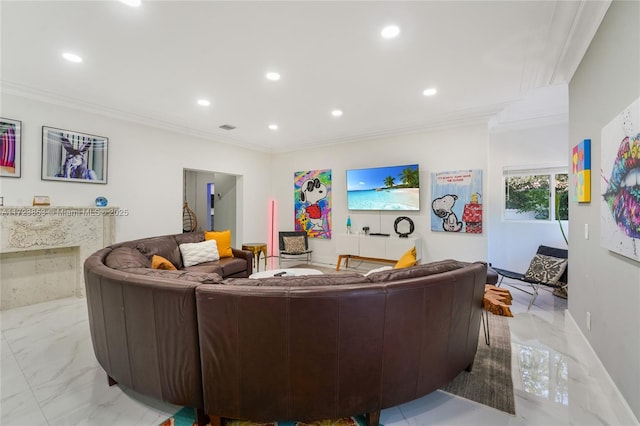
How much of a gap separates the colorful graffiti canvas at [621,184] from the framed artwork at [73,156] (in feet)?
17.5

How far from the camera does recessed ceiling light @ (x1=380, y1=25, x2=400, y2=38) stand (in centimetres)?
222

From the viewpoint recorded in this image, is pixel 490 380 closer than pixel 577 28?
Yes

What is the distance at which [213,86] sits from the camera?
3301mm

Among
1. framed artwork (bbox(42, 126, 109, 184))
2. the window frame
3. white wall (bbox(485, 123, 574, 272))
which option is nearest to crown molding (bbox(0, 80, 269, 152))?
framed artwork (bbox(42, 126, 109, 184))

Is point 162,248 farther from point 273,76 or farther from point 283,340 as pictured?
point 283,340

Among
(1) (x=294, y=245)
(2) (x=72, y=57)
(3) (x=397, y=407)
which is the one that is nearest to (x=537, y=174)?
(1) (x=294, y=245)

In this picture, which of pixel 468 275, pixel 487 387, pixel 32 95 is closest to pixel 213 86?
pixel 32 95

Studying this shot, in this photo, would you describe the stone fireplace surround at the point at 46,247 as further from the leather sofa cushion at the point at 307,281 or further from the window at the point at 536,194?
the window at the point at 536,194

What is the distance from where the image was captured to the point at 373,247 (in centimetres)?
494

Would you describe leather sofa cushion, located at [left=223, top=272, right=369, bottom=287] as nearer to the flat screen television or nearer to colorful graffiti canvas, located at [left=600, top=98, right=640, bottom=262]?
colorful graffiti canvas, located at [left=600, top=98, right=640, bottom=262]

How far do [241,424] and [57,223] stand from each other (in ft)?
11.7

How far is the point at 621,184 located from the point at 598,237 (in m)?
0.64

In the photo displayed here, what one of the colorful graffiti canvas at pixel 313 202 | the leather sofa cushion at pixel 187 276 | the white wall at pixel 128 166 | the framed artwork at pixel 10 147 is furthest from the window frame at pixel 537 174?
the framed artwork at pixel 10 147

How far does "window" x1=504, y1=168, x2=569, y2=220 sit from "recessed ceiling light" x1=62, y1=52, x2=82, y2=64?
6006 millimetres
